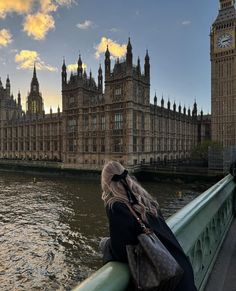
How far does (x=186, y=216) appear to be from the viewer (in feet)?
8.00

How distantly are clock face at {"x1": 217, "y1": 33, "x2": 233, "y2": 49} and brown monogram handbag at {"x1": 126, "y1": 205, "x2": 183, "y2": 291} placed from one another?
7621cm

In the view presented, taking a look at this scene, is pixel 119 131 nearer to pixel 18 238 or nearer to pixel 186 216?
pixel 18 238

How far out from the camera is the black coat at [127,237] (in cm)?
162

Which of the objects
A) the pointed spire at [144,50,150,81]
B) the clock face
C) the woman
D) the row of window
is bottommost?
the woman

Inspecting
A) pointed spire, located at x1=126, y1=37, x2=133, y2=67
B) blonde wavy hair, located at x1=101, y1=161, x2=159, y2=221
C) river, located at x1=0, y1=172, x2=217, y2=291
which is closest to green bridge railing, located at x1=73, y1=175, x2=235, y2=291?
blonde wavy hair, located at x1=101, y1=161, x2=159, y2=221

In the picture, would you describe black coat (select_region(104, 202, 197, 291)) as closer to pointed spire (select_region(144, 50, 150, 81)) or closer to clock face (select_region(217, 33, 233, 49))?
pointed spire (select_region(144, 50, 150, 81))

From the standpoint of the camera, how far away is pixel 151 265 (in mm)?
1541

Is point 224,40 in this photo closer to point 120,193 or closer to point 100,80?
point 100,80

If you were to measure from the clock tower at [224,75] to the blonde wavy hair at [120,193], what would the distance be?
232 feet

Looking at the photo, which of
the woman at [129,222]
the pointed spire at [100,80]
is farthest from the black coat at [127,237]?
the pointed spire at [100,80]

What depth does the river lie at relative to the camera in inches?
440

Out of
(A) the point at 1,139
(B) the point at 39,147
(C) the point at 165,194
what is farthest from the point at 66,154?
(A) the point at 1,139

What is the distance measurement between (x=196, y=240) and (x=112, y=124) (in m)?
43.4

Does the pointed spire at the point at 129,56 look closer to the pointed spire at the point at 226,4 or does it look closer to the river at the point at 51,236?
the river at the point at 51,236
